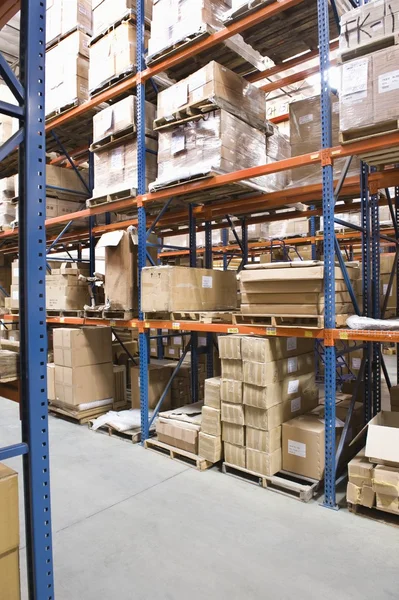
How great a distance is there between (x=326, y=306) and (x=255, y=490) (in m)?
2.00

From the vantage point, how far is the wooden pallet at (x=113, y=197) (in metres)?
5.68

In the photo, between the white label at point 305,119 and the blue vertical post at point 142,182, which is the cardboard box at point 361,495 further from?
the white label at point 305,119

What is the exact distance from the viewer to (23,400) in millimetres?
1761

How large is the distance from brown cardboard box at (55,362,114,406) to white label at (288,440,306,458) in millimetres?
3576

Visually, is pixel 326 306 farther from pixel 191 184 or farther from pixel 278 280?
pixel 191 184

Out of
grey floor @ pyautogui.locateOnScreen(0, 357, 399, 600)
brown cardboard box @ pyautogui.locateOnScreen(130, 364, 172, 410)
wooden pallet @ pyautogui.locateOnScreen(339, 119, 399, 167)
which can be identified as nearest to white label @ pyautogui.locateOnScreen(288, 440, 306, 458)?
grey floor @ pyautogui.locateOnScreen(0, 357, 399, 600)

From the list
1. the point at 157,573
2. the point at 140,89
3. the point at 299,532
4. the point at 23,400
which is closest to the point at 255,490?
the point at 299,532

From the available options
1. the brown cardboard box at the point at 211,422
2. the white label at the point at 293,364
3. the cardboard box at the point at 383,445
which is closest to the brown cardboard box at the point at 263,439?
the brown cardboard box at the point at 211,422

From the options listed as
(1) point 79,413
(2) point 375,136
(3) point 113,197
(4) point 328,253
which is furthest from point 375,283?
(1) point 79,413

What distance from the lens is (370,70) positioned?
3.56 meters

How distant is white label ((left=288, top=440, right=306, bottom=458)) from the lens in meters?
4.32

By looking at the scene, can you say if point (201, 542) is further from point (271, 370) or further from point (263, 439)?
point (271, 370)

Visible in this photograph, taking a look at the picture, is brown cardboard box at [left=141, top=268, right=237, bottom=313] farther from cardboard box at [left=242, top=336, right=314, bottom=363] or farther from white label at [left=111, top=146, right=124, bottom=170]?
white label at [left=111, top=146, right=124, bottom=170]

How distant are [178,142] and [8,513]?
442cm
